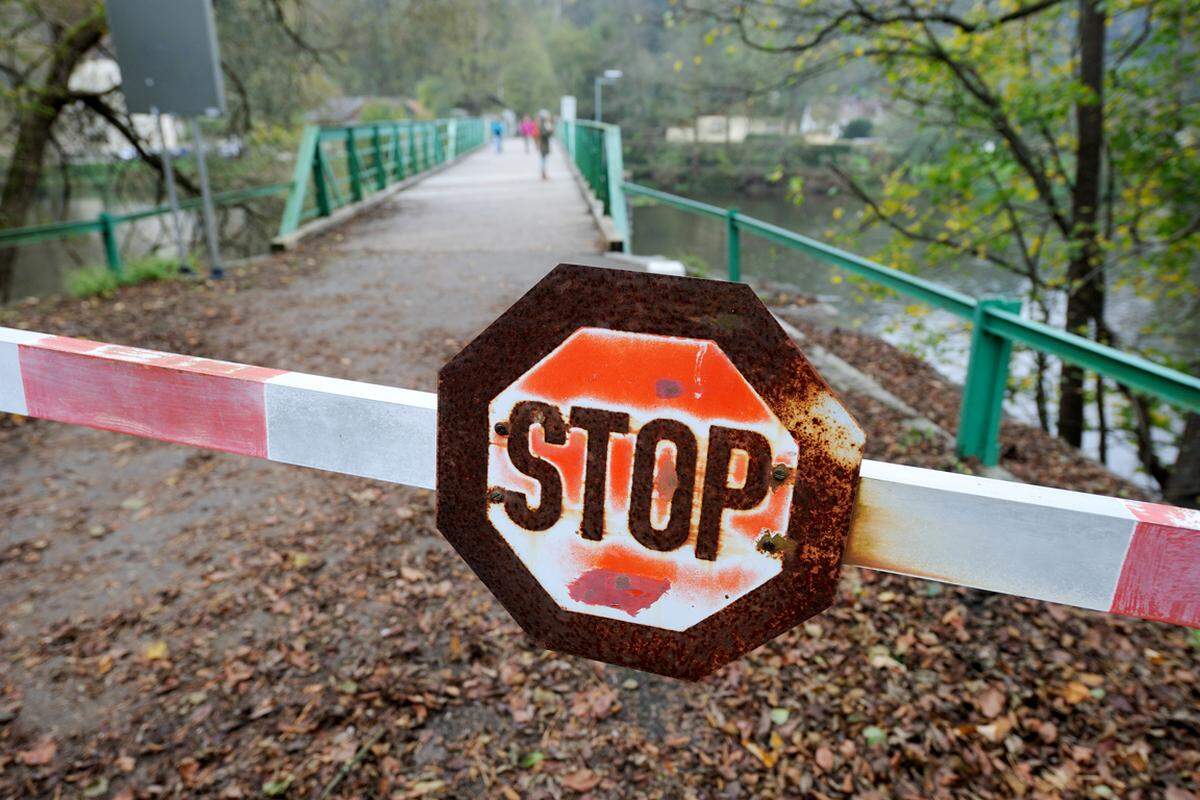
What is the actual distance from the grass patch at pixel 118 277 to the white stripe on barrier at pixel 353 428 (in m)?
7.63

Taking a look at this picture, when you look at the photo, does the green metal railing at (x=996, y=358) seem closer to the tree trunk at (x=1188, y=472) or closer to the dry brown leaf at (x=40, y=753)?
the tree trunk at (x=1188, y=472)

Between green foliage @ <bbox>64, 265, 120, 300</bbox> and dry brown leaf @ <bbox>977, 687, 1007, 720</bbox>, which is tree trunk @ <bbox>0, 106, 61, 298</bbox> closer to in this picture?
green foliage @ <bbox>64, 265, 120, 300</bbox>

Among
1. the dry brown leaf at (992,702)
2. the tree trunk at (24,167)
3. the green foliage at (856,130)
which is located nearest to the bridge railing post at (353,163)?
the tree trunk at (24,167)

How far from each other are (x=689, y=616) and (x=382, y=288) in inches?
283

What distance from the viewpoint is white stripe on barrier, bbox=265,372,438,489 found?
107 centimetres

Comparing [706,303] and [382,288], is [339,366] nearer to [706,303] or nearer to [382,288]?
[382,288]

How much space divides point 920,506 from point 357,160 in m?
A: 12.7

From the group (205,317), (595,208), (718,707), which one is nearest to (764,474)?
(718,707)

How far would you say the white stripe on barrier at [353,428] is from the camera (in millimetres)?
1069

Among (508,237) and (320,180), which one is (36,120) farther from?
(508,237)

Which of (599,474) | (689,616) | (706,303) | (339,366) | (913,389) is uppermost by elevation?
(706,303)

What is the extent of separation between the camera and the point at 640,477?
93 centimetres

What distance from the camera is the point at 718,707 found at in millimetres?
2604

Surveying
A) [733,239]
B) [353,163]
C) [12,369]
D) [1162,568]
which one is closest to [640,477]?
[1162,568]
